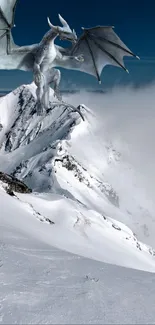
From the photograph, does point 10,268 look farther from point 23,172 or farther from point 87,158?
point 87,158

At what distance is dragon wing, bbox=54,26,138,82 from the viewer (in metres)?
7.32

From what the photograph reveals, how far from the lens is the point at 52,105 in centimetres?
682

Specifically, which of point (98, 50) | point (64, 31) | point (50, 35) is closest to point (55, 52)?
point (50, 35)

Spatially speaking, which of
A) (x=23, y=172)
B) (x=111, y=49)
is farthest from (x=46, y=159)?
(x=111, y=49)

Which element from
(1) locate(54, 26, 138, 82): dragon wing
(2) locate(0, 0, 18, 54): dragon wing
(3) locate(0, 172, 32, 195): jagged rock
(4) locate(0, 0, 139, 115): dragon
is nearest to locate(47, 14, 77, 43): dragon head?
(4) locate(0, 0, 139, 115): dragon

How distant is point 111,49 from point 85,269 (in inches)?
175

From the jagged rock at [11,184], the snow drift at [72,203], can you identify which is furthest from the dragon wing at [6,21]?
the jagged rock at [11,184]

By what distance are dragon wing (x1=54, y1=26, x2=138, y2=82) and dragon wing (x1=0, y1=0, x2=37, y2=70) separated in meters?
0.71

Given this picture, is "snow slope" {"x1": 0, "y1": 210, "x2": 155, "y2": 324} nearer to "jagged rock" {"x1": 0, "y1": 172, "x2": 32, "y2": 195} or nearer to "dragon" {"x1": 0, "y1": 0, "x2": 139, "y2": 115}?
"dragon" {"x1": 0, "y1": 0, "x2": 139, "y2": 115}

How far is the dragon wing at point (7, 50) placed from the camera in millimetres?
6820

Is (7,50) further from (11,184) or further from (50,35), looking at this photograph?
(11,184)

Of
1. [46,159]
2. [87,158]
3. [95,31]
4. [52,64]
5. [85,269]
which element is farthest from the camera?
[87,158]

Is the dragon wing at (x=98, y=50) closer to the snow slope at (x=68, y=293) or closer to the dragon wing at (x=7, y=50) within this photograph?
the dragon wing at (x=7, y=50)

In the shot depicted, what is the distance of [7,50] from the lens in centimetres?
697
